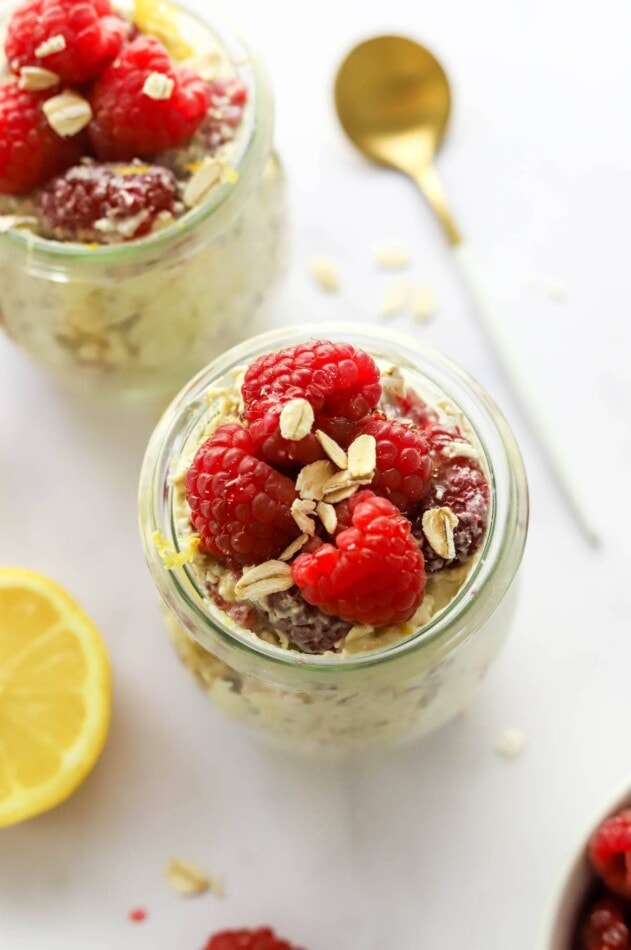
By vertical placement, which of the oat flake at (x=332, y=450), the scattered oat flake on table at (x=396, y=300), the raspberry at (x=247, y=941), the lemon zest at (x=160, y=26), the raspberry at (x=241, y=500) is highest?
the lemon zest at (x=160, y=26)

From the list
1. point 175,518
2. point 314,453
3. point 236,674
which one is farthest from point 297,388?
point 236,674

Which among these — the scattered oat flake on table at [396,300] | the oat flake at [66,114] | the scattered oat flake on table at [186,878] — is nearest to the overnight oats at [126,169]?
the oat flake at [66,114]

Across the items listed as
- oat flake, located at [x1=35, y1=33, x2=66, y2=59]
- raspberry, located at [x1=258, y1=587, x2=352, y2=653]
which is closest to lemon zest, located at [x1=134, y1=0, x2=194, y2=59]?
oat flake, located at [x1=35, y1=33, x2=66, y2=59]

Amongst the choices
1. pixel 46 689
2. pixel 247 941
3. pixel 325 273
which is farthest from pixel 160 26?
pixel 247 941

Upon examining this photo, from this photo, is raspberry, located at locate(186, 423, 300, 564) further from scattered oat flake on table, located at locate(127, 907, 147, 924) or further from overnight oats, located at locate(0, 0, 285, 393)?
scattered oat flake on table, located at locate(127, 907, 147, 924)

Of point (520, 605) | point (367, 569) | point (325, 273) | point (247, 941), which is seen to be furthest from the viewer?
point (325, 273)

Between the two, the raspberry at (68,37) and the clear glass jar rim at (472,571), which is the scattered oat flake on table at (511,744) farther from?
the raspberry at (68,37)

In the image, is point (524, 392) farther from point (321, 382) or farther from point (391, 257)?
point (321, 382)
